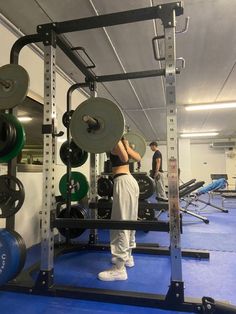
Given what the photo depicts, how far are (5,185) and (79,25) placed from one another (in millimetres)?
1467

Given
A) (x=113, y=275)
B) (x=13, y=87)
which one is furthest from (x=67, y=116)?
(x=113, y=275)

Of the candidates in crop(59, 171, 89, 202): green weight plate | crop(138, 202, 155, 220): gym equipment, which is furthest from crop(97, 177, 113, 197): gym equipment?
crop(59, 171, 89, 202): green weight plate

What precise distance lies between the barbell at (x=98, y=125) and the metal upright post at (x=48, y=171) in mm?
214

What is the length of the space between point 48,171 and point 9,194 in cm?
37

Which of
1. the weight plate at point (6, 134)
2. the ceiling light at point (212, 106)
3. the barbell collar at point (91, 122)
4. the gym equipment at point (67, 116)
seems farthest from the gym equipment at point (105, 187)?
the ceiling light at point (212, 106)

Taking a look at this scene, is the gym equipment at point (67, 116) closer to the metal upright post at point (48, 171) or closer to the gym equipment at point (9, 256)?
the metal upright post at point (48, 171)

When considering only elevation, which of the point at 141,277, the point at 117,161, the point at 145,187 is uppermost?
the point at 117,161

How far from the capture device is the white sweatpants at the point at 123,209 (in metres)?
2.38

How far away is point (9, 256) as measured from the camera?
188cm

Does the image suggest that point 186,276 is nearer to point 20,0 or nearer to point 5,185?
point 5,185

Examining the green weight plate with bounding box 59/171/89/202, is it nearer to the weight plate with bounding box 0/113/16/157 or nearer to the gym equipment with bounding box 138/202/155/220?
the gym equipment with bounding box 138/202/155/220

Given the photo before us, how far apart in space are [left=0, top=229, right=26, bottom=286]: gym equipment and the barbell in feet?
3.02

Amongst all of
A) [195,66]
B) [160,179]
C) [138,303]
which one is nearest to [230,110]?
[160,179]

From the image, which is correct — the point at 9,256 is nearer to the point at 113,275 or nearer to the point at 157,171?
the point at 113,275
